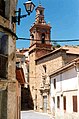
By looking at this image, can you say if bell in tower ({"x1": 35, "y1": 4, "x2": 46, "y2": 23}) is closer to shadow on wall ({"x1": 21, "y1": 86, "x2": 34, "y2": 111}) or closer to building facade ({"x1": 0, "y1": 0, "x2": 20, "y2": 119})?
shadow on wall ({"x1": 21, "y1": 86, "x2": 34, "y2": 111})

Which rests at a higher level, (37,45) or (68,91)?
(37,45)

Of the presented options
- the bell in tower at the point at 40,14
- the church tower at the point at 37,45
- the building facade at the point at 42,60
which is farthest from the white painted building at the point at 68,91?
the bell in tower at the point at 40,14

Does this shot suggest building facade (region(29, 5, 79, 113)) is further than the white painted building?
Yes

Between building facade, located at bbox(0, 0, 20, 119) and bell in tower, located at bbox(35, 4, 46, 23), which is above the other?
bell in tower, located at bbox(35, 4, 46, 23)

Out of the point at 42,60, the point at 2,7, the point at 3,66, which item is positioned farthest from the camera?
the point at 42,60

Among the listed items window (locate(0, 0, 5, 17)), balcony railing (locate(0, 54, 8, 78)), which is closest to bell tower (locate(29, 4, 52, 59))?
window (locate(0, 0, 5, 17))

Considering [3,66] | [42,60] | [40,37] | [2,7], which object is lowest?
[3,66]

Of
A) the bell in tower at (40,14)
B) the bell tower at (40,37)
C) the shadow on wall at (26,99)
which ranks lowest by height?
the shadow on wall at (26,99)

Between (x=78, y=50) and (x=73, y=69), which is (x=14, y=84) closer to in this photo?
(x=73, y=69)

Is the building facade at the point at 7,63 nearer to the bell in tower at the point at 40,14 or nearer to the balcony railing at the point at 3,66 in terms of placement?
the balcony railing at the point at 3,66

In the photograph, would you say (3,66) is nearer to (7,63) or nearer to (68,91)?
(7,63)

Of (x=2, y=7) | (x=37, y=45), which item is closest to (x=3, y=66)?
(x=2, y=7)

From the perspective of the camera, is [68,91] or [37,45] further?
[37,45]

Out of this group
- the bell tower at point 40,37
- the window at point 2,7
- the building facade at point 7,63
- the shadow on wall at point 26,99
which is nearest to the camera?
the building facade at point 7,63
